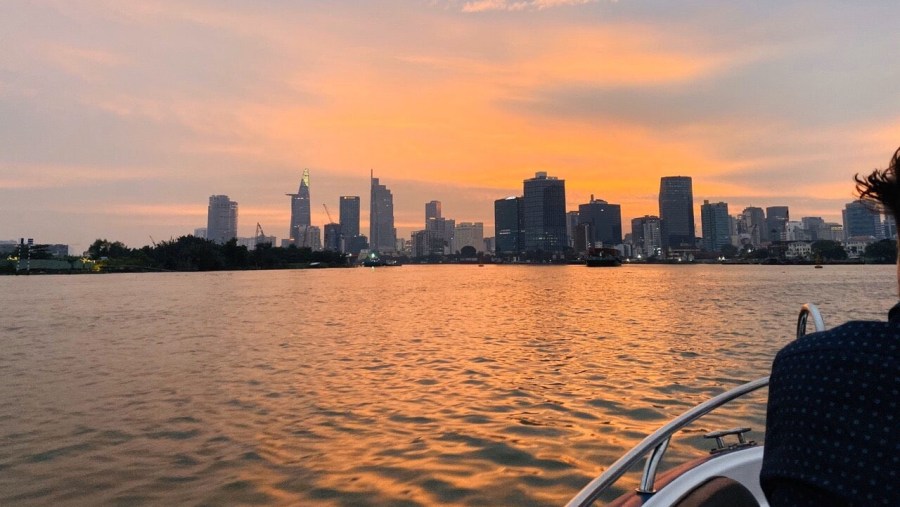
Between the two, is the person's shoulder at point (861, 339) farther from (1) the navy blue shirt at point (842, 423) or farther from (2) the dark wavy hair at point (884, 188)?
(2) the dark wavy hair at point (884, 188)

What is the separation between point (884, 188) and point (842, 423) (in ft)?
3.34

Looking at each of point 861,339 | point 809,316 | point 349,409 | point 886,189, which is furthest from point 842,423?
point 349,409

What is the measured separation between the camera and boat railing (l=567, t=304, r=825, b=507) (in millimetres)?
3129

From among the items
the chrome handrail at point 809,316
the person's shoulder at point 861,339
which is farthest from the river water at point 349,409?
Result: the person's shoulder at point 861,339

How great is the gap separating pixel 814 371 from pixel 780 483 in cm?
34

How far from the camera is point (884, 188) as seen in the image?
2.00 metres

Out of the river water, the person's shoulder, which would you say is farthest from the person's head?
the river water

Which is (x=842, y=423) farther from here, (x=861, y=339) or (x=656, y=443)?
(x=656, y=443)

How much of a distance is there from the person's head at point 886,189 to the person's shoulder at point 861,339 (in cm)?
53

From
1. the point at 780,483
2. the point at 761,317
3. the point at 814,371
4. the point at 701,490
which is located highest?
the point at 814,371

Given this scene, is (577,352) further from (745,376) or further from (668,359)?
(745,376)

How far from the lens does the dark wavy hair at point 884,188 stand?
77.0 inches

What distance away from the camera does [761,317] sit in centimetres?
3059

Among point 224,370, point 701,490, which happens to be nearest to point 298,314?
point 224,370
